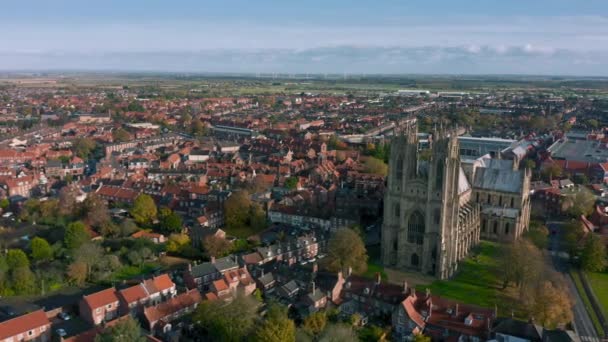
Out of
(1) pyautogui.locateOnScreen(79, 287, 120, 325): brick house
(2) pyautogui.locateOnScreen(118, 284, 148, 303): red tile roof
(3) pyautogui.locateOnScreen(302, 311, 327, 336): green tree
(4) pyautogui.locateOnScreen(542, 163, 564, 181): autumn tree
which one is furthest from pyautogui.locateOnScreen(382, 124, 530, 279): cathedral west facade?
(4) pyautogui.locateOnScreen(542, 163, 564, 181): autumn tree

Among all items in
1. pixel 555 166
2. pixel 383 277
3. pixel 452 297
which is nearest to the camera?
pixel 452 297

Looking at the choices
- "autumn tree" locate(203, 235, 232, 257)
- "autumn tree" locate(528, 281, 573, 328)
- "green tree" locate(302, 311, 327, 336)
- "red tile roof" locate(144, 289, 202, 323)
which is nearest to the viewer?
"green tree" locate(302, 311, 327, 336)

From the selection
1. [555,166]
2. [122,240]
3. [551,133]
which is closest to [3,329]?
[122,240]

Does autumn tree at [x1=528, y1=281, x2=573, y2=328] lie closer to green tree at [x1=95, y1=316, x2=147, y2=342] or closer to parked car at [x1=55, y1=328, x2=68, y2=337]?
green tree at [x1=95, y1=316, x2=147, y2=342]

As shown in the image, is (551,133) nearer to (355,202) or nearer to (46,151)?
(355,202)

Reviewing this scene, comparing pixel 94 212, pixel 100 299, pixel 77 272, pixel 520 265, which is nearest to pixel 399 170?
pixel 520 265

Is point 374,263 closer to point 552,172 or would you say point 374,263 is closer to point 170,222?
point 170,222
